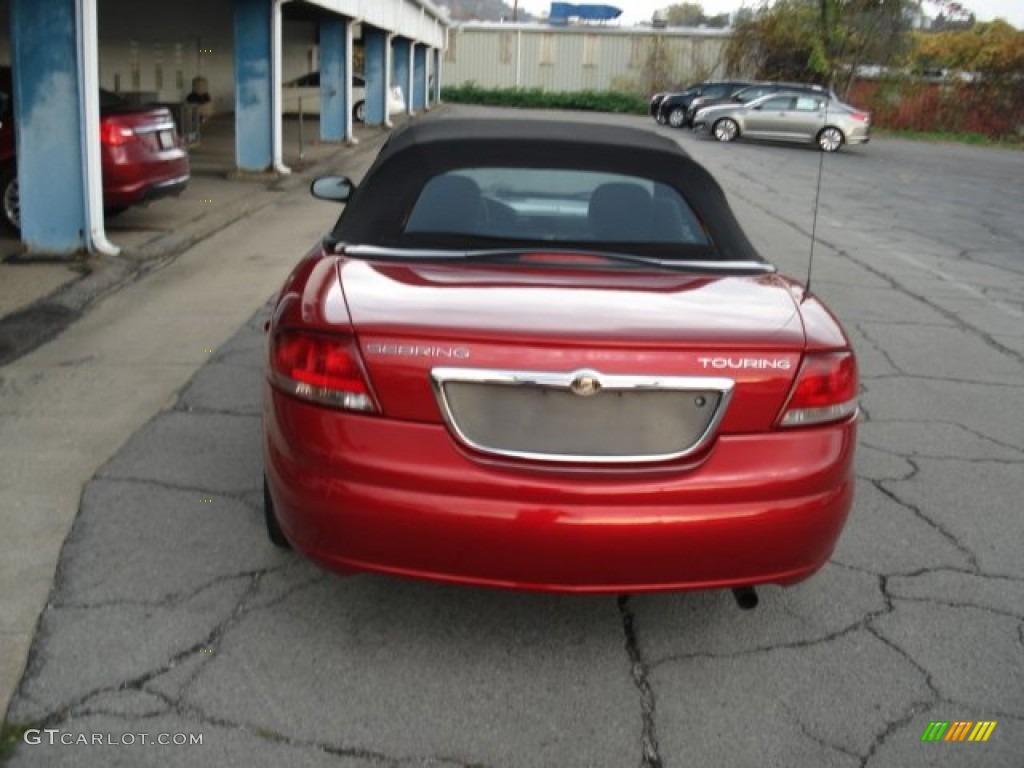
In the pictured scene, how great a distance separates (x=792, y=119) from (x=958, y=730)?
28920 millimetres

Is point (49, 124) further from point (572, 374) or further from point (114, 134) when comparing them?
point (572, 374)

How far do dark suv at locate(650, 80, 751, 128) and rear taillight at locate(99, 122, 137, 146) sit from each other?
90.8ft

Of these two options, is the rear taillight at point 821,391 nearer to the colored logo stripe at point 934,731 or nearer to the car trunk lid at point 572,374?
the car trunk lid at point 572,374

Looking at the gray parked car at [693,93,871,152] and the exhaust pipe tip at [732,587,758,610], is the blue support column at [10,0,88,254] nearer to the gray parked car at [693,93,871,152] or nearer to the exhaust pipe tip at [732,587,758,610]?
the exhaust pipe tip at [732,587,758,610]

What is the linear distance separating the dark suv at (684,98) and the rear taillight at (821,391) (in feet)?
109

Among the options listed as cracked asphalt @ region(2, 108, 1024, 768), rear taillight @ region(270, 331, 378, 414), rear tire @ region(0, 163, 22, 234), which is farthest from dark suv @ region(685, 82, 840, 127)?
rear taillight @ region(270, 331, 378, 414)

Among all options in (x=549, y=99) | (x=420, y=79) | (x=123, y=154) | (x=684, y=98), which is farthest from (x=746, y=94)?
(x=123, y=154)

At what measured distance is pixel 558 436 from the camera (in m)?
2.78

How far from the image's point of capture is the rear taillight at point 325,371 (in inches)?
111

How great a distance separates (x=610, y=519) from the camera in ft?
9.01

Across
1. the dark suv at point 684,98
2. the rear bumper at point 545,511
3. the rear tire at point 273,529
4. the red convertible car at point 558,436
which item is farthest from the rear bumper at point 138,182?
the dark suv at point 684,98

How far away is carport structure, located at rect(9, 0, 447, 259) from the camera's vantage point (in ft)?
27.3

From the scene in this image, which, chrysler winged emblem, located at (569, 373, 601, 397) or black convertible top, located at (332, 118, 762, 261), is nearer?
chrysler winged emblem, located at (569, 373, 601, 397)

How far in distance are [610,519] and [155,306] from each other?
5.67m
